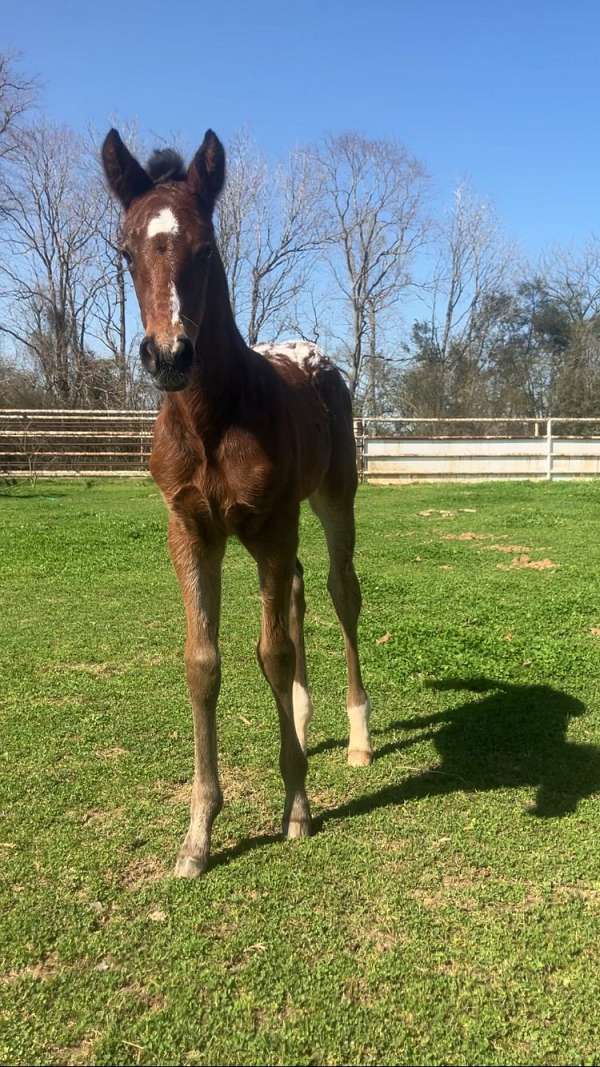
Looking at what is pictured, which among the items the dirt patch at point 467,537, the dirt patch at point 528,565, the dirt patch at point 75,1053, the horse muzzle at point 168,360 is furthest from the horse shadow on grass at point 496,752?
the dirt patch at point 467,537

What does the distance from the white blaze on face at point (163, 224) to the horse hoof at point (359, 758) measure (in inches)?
102

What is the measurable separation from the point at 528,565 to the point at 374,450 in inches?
493

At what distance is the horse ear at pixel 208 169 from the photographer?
100 inches

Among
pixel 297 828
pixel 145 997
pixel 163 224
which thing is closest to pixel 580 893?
pixel 297 828

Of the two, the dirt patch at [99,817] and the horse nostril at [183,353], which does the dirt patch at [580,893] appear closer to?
the dirt patch at [99,817]

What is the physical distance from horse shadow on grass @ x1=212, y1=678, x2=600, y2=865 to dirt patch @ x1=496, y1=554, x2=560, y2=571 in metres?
3.73

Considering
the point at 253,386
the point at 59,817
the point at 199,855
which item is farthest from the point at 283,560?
the point at 59,817

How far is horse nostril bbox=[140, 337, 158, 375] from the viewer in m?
2.19

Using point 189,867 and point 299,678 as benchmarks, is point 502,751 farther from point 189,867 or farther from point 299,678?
point 189,867

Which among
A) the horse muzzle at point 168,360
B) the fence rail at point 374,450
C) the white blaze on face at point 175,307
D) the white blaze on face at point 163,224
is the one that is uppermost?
the white blaze on face at point 163,224

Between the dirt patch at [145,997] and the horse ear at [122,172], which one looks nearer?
the dirt patch at [145,997]

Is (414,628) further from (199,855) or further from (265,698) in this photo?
(199,855)

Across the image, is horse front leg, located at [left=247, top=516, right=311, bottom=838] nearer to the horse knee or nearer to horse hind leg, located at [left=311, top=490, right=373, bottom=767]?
the horse knee

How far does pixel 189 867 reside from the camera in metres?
2.76
